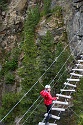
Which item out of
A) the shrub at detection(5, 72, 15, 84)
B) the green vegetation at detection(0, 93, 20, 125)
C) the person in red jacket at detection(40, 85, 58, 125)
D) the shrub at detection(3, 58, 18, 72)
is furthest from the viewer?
the shrub at detection(3, 58, 18, 72)

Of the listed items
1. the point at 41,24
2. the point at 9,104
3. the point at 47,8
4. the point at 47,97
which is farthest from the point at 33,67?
the point at 47,97

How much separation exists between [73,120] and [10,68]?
12097 millimetres

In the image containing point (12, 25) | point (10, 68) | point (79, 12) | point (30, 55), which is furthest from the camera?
point (12, 25)

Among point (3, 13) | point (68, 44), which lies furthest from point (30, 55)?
point (3, 13)

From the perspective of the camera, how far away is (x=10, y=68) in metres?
32.8

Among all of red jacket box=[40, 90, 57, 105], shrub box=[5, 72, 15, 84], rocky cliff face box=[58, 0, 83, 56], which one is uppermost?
rocky cliff face box=[58, 0, 83, 56]

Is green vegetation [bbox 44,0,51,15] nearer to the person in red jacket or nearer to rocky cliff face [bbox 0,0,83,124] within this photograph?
rocky cliff face [bbox 0,0,83,124]

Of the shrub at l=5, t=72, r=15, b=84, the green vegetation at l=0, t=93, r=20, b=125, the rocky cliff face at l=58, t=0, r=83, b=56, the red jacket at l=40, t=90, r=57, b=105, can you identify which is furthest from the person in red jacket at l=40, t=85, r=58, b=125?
the shrub at l=5, t=72, r=15, b=84

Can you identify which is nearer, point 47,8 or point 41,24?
point 47,8

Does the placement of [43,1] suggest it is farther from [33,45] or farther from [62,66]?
[62,66]

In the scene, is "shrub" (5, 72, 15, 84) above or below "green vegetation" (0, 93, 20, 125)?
above

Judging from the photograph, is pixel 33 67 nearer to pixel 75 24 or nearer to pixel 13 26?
pixel 75 24

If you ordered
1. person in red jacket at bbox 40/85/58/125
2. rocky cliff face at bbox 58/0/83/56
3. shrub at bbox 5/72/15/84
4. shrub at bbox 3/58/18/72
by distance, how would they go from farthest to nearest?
shrub at bbox 3/58/18/72, shrub at bbox 5/72/15/84, rocky cliff face at bbox 58/0/83/56, person in red jacket at bbox 40/85/58/125

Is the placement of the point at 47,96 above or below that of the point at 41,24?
below
